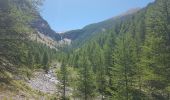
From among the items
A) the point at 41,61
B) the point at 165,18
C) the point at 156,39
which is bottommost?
the point at 41,61

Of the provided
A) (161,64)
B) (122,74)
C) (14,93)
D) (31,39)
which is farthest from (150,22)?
(14,93)

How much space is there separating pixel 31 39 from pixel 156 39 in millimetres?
13045

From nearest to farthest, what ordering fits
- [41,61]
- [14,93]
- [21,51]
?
1. [21,51]
2. [14,93]
3. [41,61]

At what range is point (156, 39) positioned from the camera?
86.2ft

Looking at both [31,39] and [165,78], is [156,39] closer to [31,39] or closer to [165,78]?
[165,78]

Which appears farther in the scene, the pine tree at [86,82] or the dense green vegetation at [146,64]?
the pine tree at [86,82]

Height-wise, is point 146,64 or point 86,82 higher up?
point 146,64

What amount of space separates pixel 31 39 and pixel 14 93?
21.1 ft

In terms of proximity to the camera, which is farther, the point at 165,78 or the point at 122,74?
the point at 122,74

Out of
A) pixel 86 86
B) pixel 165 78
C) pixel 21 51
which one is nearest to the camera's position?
pixel 165 78

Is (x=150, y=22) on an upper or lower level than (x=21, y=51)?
upper

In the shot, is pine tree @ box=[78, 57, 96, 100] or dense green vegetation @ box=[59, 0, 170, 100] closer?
dense green vegetation @ box=[59, 0, 170, 100]

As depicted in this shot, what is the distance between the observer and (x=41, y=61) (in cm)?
12356

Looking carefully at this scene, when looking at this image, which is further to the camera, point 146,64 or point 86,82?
point 86,82
